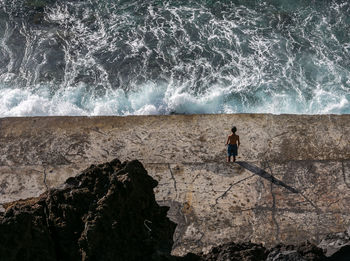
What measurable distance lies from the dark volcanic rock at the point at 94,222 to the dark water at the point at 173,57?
5310 millimetres

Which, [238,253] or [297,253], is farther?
[238,253]

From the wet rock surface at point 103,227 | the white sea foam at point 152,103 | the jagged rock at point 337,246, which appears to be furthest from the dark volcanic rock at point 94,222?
the white sea foam at point 152,103

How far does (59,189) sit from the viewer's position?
4.18 m

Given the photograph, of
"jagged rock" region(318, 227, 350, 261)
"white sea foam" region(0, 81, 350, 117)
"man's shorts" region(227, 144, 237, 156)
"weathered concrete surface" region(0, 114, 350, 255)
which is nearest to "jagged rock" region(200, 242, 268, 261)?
"jagged rock" region(318, 227, 350, 261)

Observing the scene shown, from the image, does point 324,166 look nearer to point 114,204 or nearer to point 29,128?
point 114,204

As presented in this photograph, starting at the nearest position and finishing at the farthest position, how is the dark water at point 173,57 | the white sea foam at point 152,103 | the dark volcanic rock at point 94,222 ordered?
1. the dark volcanic rock at point 94,222
2. the white sea foam at point 152,103
3. the dark water at point 173,57

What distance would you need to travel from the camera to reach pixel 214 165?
651 cm

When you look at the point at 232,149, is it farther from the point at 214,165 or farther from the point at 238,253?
the point at 238,253

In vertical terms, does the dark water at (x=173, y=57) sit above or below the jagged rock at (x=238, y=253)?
above

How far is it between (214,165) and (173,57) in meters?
4.51

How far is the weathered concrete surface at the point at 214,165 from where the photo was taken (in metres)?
5.78

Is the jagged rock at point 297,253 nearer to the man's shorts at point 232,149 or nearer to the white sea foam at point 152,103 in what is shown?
the man's shorts at point 232,149

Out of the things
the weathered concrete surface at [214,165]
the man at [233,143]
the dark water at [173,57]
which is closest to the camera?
the weathered concrete surface at [214,165]

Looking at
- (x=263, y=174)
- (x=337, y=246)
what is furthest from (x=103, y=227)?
(x=263, y=174)
